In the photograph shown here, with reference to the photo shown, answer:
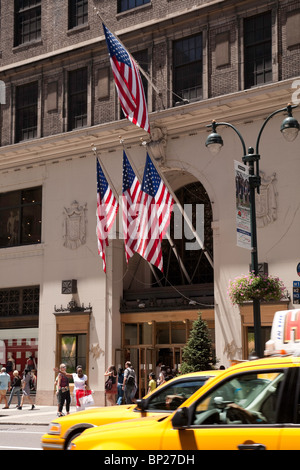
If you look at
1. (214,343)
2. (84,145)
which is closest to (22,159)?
(84,145)

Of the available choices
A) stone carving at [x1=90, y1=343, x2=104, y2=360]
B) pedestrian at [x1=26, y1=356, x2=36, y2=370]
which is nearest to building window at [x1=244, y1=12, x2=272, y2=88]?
stone carving at [x1=90, y1=343, x2=104, y2=360]

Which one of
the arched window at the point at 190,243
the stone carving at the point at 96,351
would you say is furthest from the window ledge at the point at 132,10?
the stone carving at the point at 96,351

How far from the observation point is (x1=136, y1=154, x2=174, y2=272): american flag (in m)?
23.2

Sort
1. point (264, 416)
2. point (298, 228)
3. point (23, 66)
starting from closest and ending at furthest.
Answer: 1. point (264, 416)
2. point (298, 228)
3. point (23, 66)

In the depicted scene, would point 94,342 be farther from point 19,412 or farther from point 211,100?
point 211,100

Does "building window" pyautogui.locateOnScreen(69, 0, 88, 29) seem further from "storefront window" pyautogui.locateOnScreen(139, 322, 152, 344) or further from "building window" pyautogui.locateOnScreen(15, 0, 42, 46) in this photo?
"storefront window" pyautogui.locateOnScreen(139, 322, 152, 344)

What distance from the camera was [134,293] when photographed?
1117 inches

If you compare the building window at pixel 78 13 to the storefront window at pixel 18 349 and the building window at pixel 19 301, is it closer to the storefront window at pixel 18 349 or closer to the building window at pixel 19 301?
the building window at pixel 19 301

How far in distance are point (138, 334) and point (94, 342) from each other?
192 centimetres

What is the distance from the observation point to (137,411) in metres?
10.1

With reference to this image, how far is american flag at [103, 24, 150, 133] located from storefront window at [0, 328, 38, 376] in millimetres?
12342

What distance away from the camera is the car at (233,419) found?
5648mm

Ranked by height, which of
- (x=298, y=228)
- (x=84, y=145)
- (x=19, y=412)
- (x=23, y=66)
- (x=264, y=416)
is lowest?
(x=19, y=412)

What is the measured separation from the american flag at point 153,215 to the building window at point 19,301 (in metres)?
8.73
